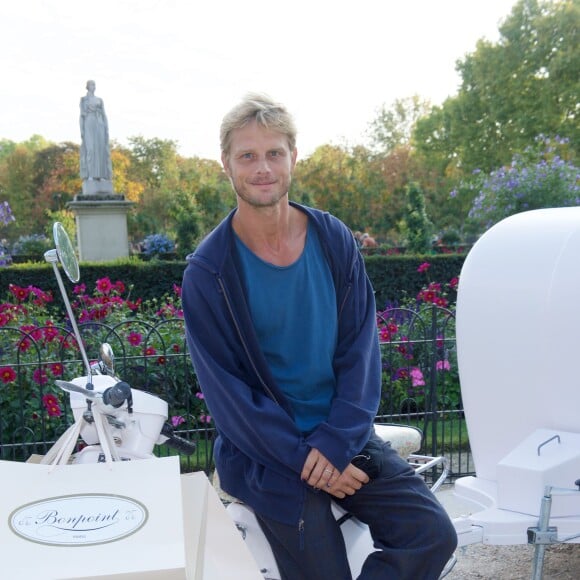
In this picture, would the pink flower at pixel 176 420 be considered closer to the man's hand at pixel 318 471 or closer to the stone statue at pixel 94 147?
the man's hand at pixel 318 471

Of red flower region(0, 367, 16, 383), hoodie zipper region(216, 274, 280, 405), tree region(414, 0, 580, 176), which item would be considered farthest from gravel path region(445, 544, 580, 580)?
tree region(414, 0, 580, 176)

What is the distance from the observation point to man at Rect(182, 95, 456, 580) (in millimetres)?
1901

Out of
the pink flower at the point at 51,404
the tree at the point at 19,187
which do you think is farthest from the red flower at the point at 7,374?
the tree at the point at 19,187

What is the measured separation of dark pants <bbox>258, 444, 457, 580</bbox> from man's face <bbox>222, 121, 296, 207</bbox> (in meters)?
0.83

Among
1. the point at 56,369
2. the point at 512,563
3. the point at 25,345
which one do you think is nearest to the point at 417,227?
the point at 25,345

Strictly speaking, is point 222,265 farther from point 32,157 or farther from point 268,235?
point 32,157

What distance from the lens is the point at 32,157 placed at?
1709 inches

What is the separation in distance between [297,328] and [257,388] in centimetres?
21

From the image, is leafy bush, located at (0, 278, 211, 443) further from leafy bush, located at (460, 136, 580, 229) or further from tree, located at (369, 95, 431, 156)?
tree, located at (369, 95, 431, 156)

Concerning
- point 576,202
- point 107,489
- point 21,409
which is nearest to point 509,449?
point 107,489

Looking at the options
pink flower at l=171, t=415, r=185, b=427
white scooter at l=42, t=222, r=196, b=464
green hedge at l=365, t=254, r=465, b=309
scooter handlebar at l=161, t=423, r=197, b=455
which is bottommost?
pink flower at l=171, t=415, r=185, b=427

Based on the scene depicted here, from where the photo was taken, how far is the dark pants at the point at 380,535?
6.11ft

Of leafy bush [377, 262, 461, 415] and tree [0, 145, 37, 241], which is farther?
tree [0, 145, 37, 241]

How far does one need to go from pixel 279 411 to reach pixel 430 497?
1.65ft
